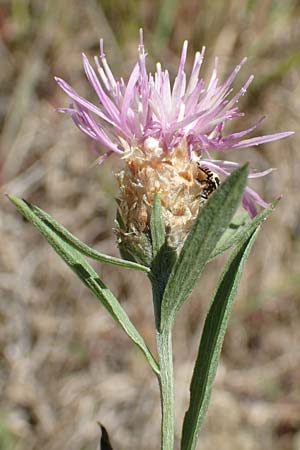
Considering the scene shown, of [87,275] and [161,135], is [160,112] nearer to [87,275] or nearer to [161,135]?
[161,135]

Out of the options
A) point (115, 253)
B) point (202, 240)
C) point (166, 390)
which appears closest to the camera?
point (202, 240)

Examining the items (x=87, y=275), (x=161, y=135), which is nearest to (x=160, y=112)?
(x=161, y=135)

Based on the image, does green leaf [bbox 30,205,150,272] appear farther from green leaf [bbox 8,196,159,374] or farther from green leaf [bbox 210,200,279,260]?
green leaf [bbox 210,200,279,260]

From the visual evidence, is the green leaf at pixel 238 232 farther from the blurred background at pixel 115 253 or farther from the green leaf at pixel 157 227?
the blurred background at pixel 115 253

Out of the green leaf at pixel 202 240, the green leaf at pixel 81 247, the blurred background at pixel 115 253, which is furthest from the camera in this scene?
the blurred background at pixel 115 253

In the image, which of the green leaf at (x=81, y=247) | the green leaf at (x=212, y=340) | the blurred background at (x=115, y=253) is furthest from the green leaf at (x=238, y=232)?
the blurred background at (x=115, y=253)

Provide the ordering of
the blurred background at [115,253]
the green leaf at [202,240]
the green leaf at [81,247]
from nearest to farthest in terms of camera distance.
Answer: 1. the green leaf at [202,240]
2. the green leaf at [81,247]
3. the blurred background at [115,253]

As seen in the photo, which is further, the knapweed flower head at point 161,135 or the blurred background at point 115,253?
the blurred background at point 115,253
